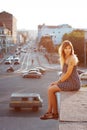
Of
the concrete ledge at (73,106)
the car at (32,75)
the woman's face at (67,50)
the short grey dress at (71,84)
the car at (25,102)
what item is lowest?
the car at (32,75)

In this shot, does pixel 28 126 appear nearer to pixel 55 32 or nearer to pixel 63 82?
pixel 63 82

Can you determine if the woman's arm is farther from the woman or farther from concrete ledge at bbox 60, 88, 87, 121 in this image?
concrete ledge at bbox 60, 88, 87, 121

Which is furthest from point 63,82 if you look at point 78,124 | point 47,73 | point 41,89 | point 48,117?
point 47,73

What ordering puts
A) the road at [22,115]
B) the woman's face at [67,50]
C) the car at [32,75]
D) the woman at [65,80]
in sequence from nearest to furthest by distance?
the woman at [65,80] → the woman's face at [67,50] → the road at [22,115] → the car at [32,75]

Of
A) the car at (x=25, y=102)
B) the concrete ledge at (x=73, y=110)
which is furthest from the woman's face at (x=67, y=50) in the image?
the car at (x=25, y=102)

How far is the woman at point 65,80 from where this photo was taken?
537 cm

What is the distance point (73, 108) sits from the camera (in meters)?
4.42

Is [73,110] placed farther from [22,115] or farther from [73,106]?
[22,115]

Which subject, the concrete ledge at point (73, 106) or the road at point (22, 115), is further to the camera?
the road at point (22, 115)

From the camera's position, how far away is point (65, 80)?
5.57 metres

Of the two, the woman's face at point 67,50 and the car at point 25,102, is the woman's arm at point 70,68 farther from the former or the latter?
the car at point 25,102

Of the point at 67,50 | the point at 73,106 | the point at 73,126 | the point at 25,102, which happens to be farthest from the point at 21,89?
the point at 73,126

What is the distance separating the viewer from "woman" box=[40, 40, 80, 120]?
17.6 feet

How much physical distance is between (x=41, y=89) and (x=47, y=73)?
12.0 meters
